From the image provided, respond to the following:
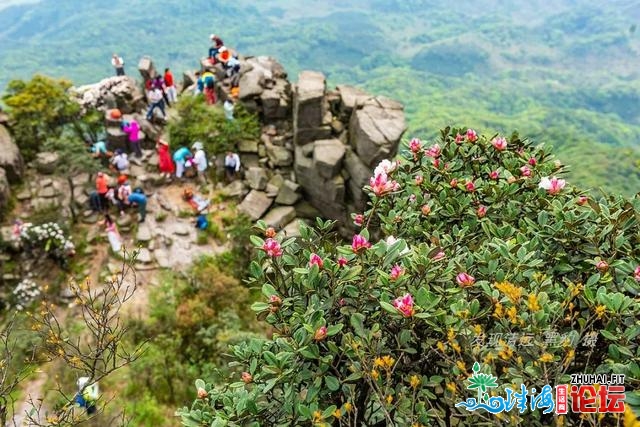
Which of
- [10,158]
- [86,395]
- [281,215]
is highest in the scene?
[86,395]

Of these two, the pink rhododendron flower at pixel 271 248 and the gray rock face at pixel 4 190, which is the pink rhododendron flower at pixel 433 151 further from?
the gray rock face at pixel 4 190

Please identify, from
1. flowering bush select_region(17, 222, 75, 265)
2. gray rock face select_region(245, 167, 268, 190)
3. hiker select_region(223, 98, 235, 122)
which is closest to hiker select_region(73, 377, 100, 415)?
flowering bush select_region(17, 222, 75, 265)

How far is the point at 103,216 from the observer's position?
13.9 m

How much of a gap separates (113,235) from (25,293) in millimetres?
2561

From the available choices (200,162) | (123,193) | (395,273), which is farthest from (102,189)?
(395,273)

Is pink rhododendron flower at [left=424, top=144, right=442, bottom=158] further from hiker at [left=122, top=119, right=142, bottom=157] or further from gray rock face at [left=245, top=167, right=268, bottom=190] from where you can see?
hiker at [left=122, top=119, right=142, bottom=157]

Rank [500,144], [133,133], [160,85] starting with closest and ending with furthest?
1. [500,144]
2. [133,133]
3. [160,85]

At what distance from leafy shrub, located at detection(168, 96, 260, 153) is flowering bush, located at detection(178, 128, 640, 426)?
480 inches

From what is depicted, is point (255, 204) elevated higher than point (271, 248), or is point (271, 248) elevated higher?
point (271, 248)

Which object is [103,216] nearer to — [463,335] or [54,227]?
[54,227]

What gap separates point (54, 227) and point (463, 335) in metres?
12.8

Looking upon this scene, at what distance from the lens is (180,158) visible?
49.2ft

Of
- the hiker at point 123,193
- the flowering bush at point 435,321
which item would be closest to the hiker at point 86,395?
the flowering bush at point 435,321

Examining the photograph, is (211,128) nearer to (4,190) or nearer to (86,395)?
(4,190)
